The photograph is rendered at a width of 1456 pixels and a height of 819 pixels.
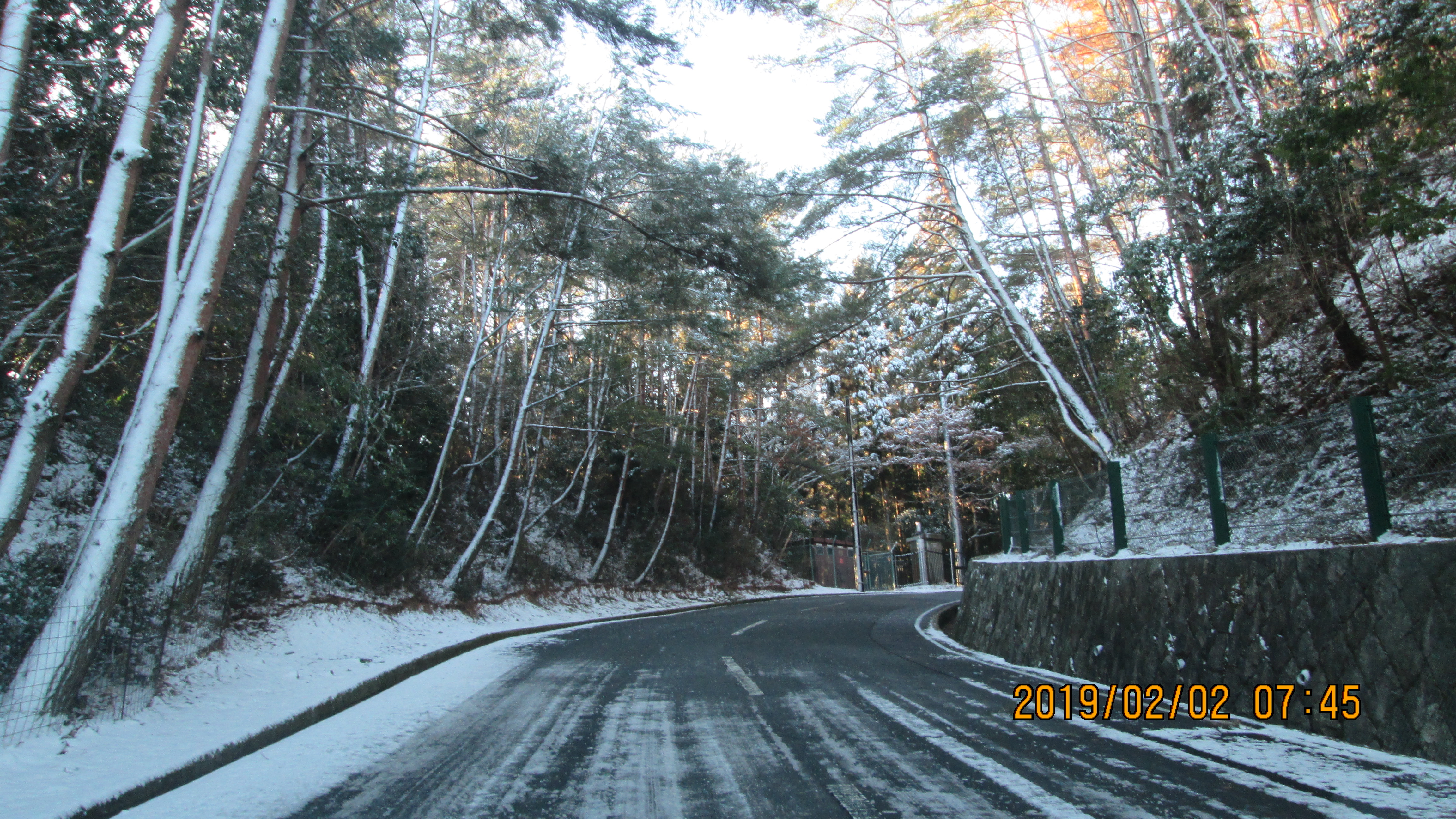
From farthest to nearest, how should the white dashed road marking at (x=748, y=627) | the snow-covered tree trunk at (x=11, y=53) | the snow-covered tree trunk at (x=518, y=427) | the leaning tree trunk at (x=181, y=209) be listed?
the snow-covered tree trunk at (x=518, y=427)
the white dashed road marking at (x=748, y=627)
the leaning tree trunk at (x=181, y=209)
the snow-covered tree trunk at (x=11, y=53)

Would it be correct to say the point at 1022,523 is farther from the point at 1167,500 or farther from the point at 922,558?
the point at 922,558

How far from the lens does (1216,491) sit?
21.1ft

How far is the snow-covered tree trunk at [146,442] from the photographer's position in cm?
495

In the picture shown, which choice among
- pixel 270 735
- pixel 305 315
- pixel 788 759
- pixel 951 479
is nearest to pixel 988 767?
pixel 788 759

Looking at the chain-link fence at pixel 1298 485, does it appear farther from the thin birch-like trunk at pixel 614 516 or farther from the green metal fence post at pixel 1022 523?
the thin birch-like trunk at pixel 614 516

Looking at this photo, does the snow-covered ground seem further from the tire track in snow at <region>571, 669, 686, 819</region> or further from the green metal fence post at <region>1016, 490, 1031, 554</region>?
the tire track in snow at <region>571, 669, 686, 819</region>

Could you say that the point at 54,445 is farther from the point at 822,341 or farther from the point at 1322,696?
the point at 1322,696

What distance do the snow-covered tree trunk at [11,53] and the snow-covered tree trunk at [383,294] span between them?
579 cm

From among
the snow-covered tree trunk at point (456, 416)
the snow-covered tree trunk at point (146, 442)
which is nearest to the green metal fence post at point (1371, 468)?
the snow-covered tree trunk at point (146, 442)

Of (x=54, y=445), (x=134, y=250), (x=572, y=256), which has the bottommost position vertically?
(x=54, y=445)

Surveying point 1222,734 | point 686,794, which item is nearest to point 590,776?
point 686,794

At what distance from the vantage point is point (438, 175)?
10.9 m

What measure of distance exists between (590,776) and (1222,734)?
3.86 meters

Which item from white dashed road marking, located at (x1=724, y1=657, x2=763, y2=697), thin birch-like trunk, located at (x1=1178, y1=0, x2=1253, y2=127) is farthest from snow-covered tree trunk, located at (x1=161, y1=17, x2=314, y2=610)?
thin birch-like trunk, located at (x1=1178, y1=0, x2=1253, y2=127)
